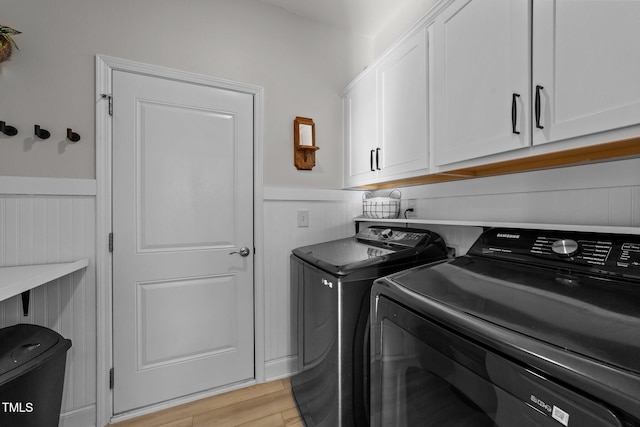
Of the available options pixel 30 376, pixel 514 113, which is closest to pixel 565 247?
pixel 514 113

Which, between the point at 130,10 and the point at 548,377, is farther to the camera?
the point at 130,10

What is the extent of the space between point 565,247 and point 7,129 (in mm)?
2566

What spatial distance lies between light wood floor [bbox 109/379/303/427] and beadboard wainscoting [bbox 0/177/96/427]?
1.15 feet

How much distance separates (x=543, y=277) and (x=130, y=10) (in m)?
2.51

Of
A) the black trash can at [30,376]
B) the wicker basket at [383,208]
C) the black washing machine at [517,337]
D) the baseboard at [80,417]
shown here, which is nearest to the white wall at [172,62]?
the wicker basket at [383,208]

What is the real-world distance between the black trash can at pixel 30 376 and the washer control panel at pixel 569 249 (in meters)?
1.87

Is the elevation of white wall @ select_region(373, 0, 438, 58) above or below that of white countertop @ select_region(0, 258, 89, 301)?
above

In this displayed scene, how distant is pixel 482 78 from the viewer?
114 centimetres

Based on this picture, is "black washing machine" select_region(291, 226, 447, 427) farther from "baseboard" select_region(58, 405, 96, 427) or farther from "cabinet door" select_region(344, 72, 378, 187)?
"baseboard" select_region(58, 405, 96, 427)

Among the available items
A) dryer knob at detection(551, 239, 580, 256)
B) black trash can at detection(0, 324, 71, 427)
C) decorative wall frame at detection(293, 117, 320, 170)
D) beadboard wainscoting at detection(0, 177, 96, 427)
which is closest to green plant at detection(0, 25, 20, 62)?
beadboard wainscoting at detection(0, 177, 96, 427)

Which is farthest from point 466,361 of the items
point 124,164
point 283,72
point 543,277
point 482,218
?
point 283,72

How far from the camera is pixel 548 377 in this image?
1.64 ft

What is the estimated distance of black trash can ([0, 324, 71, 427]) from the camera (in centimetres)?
96

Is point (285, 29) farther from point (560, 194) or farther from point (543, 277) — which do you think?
point (543, 277)
